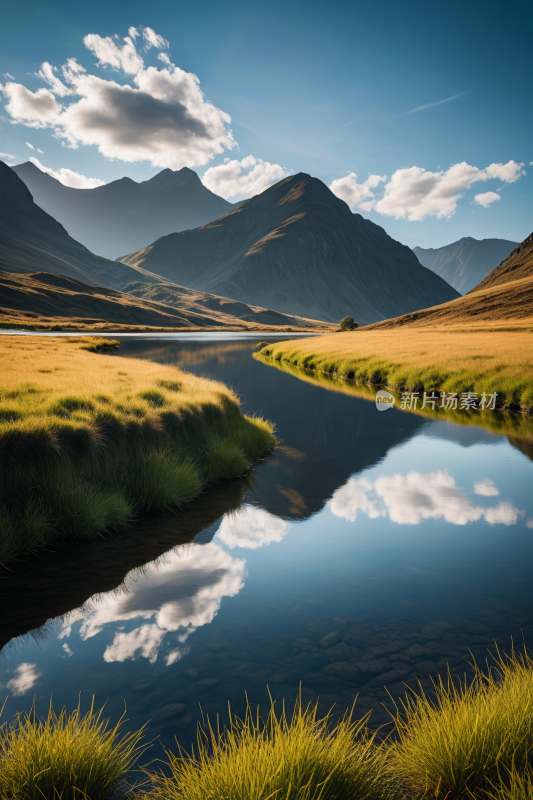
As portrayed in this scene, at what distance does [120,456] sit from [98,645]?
6252mm

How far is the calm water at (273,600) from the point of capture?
6.36 metres

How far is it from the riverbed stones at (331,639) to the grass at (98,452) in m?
6.00

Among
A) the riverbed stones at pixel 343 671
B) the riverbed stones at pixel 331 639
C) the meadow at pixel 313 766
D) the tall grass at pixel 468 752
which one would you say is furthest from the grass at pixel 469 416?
the meadow at pixel 313 766

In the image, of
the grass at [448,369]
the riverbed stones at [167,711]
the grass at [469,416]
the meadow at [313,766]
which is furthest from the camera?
the grass at [448,369]

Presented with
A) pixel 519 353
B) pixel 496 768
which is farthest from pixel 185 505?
pixel 519 353

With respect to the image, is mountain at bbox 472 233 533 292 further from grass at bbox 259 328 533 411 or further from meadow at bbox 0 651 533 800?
meadow at bbox 0 651 533 800

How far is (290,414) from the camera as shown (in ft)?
97.8

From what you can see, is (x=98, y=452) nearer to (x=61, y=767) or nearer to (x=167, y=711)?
(x=167, y=711)

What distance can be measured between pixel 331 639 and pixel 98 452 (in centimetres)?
779

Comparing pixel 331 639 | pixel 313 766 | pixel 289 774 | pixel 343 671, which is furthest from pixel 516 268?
pixel 289 774

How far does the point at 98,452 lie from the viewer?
40.4 feet

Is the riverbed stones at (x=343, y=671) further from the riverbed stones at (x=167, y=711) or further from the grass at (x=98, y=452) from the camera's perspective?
the grass at (x=98, y=452)

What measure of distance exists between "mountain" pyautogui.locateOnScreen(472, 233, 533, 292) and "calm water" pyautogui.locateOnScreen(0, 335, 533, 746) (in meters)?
143

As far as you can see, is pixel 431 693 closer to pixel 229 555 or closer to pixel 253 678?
pixel 253 678
